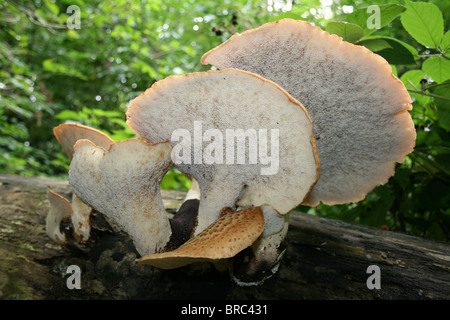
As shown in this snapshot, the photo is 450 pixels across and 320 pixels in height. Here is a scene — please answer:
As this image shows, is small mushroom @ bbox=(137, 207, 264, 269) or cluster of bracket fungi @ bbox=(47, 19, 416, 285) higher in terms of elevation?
cluster of bracket fungi @ bbox=(47, 19, 416, 285)

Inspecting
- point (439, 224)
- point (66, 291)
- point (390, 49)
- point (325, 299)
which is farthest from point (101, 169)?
point (439, 224)

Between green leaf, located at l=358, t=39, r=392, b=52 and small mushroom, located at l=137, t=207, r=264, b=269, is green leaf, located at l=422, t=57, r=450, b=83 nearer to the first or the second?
green leaf, located at l=358, t=39, r=392, b=52

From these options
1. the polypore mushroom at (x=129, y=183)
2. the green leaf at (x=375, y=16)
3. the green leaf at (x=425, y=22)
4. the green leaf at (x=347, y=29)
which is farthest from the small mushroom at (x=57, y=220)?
the green leaf at (x=425, y=22)

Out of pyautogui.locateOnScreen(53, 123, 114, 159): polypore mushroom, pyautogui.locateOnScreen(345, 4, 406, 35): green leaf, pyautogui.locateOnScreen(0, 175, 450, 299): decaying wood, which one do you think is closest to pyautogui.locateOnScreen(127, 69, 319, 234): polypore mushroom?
pyautogui.locateOnScreen(53, 123, 114, 159): polypore mushroom

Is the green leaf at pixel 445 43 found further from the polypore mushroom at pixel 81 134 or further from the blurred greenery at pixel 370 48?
the polypore mushroom at pixel 81 134

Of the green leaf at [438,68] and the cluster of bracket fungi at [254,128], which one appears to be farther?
the green leaf at [438,68]

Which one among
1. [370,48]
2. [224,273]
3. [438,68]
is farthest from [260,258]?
[438,68]

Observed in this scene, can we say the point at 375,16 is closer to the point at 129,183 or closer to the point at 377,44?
→ the point at 377,44
